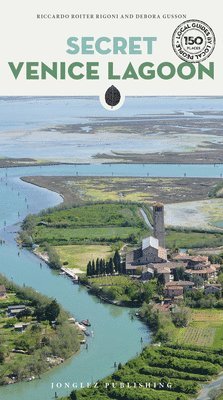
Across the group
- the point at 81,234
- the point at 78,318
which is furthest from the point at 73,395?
the point at 81,234

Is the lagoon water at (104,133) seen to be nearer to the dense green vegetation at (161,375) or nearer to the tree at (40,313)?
the tree at (40,313)

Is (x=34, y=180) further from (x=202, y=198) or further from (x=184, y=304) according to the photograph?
(x=184, y=304)

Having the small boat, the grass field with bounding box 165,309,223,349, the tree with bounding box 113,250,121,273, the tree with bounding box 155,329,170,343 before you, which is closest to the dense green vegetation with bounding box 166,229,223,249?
the tree with bounding box 113,250,121,273

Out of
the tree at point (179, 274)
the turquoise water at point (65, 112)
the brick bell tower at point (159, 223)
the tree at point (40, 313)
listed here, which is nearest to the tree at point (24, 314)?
the tree at point (40, 313)

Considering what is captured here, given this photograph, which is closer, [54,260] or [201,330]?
[201,330]

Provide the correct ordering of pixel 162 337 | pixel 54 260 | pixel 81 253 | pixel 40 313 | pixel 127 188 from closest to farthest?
pixel 162 337, pixel 40 313, pixel 54 260, pixel 81 253, pixel 127 188

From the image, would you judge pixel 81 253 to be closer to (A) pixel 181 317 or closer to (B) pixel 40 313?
(B) pixel 40 313
